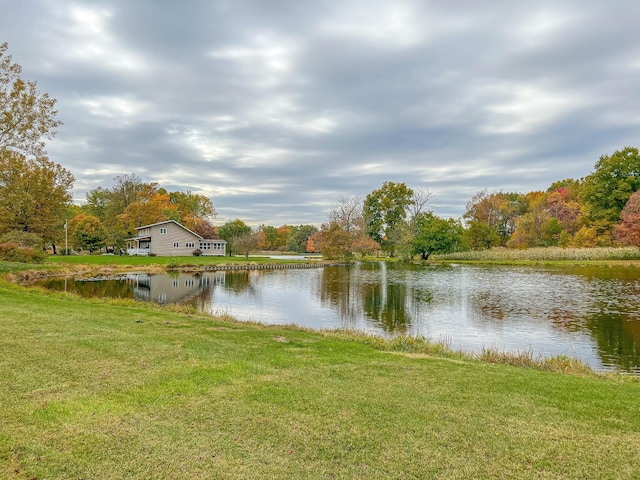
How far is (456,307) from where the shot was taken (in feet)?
56.2

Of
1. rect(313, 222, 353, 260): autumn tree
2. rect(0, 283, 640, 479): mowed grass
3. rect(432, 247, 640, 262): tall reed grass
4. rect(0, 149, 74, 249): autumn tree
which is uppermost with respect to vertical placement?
rect(0, 149, 74, 249): autumn tree

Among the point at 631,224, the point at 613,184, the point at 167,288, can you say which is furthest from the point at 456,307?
the point at 613,184

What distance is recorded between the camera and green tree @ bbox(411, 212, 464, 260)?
55312 mm

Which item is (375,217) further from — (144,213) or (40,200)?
(40,200)

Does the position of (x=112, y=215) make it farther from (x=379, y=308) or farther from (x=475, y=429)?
(x=475, y=429)

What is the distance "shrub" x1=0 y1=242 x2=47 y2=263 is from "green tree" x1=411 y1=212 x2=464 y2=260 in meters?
45.3

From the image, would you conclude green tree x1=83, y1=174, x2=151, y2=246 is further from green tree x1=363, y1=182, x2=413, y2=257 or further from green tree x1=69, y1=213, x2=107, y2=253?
green tree x1=363, y1=182, x2=413, y2=257

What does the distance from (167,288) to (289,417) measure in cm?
2204

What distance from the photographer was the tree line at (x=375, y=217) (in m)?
32.6

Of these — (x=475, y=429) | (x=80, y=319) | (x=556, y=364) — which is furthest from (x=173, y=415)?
(x=556, y=364)

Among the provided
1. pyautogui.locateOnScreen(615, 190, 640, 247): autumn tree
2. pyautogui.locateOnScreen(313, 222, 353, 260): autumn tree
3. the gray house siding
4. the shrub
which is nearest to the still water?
the shrub

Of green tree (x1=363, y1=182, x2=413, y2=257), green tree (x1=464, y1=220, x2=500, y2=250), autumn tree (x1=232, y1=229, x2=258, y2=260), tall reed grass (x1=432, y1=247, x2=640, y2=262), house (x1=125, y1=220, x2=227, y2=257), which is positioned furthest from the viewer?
green tree (x1=363, y1=182, x2=413, y2=257)

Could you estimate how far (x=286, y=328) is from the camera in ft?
34.4

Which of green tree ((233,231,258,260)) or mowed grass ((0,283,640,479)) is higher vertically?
green tree ((233,231,258,260))
